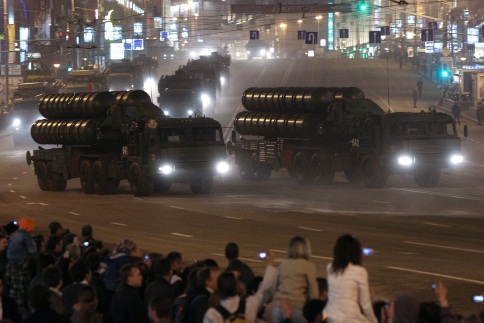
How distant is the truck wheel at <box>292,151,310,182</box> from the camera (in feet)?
140

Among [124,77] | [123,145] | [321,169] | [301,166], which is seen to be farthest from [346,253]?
[124,77]

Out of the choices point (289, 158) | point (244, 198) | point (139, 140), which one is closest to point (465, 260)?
point (244, 198)

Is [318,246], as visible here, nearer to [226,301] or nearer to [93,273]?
[93,273]

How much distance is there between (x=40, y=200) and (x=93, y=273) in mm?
25973

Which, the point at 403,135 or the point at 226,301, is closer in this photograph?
the point at 226,301

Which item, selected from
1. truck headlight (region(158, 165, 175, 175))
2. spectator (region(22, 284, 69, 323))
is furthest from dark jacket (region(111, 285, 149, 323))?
truck headlight (region(158, 165, 175, 175))

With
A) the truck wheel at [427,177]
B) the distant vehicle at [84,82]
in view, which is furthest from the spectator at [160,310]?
the distant vehicle at [84,82]

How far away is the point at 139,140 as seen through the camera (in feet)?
127

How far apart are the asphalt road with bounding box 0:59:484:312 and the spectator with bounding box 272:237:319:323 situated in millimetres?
5752

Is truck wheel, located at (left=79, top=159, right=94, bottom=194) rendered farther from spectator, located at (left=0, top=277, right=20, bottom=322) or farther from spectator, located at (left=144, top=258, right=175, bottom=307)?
spectator, located at (left=144, top=258, right=175, bottom=307)

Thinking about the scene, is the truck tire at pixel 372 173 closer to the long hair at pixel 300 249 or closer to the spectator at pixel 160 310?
the long hair at pixel 300 249

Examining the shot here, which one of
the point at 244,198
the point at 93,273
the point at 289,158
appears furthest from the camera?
the point at 289,158

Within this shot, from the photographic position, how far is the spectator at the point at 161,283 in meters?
11.5

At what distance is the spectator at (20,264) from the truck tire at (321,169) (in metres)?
26.6
